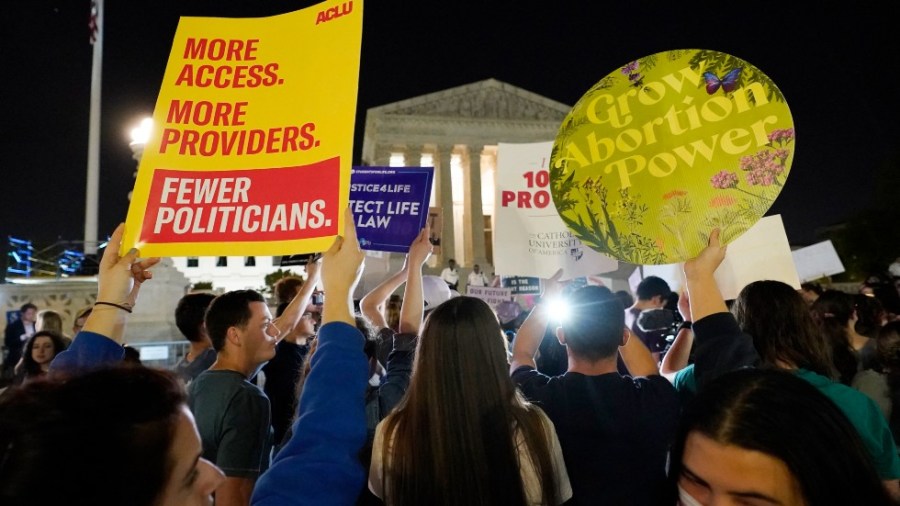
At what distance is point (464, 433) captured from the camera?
1761 mm

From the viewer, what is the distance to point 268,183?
246 cm

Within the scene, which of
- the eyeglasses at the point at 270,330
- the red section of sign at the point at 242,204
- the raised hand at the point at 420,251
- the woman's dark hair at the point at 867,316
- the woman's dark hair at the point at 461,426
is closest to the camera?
the woman's dark hair at the point at 461,426

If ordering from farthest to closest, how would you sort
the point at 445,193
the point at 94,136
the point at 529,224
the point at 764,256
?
the point at 445,193
the point at 94,136
the point at 529,224
the point at 764,256

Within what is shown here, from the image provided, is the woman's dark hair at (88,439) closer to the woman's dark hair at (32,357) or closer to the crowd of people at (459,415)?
the crowd of people at (459,415)

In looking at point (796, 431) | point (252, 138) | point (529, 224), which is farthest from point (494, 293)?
point (796, 431)

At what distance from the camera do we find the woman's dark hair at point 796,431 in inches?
47.0

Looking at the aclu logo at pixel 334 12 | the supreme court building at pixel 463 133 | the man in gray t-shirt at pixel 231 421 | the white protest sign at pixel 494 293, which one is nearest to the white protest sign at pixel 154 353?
the white protest sign at pixel 494 293

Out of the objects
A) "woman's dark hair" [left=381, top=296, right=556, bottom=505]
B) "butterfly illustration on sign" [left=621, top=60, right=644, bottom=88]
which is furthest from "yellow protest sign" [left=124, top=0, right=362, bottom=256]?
"butterfly illustration on sign" [left=621, top=60, right=644, bottom=88]

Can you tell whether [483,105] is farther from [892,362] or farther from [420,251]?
[892,362]

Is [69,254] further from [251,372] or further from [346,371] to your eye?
[346,371]

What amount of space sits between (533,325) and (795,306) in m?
1.22

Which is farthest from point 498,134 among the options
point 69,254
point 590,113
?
point 590,113

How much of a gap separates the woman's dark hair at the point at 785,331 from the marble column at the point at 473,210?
33.3 meters

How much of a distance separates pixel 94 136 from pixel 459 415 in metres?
23.9
